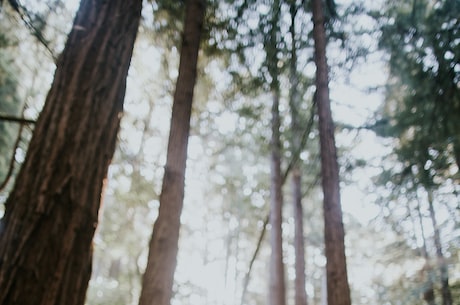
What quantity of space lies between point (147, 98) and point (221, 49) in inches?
76.1

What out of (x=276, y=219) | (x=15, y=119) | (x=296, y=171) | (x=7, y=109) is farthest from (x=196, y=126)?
(x=15, y=119)

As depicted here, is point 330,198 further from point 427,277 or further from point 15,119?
point 427,277

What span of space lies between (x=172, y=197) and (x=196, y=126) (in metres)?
4.59

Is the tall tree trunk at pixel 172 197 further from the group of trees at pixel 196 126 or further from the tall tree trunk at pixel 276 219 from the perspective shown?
the tall tree trunk at pixel 276 219

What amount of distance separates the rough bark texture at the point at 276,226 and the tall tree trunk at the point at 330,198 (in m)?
2.72

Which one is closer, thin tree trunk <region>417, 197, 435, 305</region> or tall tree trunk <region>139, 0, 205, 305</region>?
tall tree trunk <region>139, 0, 205, 305</region>

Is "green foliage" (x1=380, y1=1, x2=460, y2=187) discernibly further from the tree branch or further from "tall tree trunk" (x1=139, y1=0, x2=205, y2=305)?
the tree branch

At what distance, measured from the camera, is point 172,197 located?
4168 millimetres

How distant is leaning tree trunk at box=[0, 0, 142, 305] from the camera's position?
5.96 ft

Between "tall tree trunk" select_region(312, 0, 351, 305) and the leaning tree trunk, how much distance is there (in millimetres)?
2820

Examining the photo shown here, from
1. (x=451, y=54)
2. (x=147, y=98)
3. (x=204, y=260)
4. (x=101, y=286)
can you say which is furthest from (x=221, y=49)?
(x=204, y=260)

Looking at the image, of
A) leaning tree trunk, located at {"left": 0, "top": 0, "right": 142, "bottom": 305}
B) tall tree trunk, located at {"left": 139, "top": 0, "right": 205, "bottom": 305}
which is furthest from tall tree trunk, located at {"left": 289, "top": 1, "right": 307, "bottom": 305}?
leaning tree trunk, located at {"left": 0, "top": 0, "right": 142, "bottom": 305}

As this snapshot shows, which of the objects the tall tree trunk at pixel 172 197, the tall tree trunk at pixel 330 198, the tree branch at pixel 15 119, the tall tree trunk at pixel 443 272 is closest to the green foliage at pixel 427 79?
the tall tree trunk at pixel 443 272

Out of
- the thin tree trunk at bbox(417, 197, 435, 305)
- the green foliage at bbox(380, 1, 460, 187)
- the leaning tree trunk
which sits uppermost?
the green foliage at bbox(380, 1, 460, 187)
